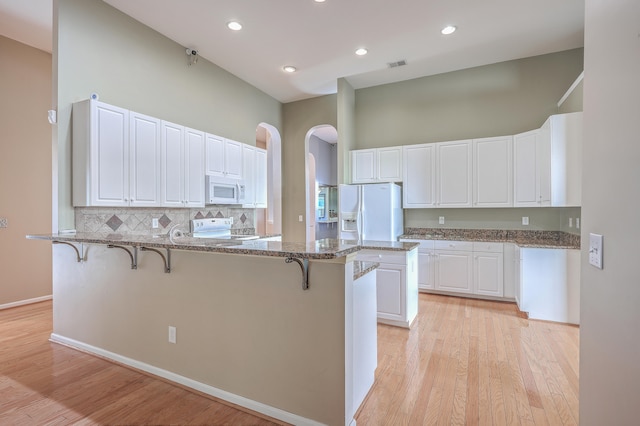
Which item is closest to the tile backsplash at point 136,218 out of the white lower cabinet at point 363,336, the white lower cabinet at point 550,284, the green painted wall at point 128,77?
the green painted wall at point 128,77

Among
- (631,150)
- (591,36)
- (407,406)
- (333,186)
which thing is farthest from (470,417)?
(333,186)

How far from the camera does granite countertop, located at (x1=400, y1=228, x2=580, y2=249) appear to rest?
4.08 m

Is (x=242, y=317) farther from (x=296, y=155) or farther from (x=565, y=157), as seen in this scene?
(x=296, y=155)

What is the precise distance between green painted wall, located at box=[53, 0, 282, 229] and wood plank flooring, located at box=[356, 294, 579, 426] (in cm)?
327

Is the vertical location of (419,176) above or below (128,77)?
below

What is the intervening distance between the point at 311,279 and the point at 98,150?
8.16ft

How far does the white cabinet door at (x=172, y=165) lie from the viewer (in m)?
3.51

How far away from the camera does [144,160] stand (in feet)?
10.7

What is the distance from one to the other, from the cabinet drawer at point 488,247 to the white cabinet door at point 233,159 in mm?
3638

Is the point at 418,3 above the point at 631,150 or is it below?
above

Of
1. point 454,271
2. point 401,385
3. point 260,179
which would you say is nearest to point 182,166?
point 260,179

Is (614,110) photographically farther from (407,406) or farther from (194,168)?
(194,168)

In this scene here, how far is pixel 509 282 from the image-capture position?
4137 mm

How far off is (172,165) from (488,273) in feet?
14.4
